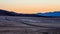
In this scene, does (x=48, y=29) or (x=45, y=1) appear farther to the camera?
(x=45, y=1)

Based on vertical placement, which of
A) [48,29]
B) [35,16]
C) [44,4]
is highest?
[44,4]

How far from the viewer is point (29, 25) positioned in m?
1.13

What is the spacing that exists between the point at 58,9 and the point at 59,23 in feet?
0.62

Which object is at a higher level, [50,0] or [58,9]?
[50,0]

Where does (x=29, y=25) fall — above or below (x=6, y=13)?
below

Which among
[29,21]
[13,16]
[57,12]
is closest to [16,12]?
[13,16]

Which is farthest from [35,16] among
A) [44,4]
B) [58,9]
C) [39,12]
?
[58,9]

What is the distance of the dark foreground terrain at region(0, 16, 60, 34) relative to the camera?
108 cm

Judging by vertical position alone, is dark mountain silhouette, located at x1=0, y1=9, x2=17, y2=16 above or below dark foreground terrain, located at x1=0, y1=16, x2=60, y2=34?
above

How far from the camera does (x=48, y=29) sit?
1101 mm

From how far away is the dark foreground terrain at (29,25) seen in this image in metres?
1.08

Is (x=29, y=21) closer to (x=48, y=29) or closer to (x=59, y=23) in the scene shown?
(x=48, y=29)

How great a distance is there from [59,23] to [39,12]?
26cm

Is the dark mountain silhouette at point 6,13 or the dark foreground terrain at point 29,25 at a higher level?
the dark mountain silhouette at point 6,13
